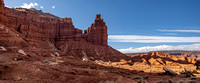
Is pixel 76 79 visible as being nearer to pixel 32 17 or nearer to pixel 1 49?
pixel 1 49

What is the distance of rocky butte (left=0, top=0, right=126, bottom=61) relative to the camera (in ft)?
184

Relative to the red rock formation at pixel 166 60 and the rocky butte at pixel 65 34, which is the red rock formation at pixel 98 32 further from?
the red rock formation at pixel 166 60

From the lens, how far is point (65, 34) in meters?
71.6

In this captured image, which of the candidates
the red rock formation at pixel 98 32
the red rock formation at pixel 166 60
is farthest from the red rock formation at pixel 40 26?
the red rock formation at pixel 166 60

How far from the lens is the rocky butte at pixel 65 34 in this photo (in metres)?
56.1

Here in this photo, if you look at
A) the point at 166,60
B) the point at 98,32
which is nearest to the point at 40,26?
the point at 98,32

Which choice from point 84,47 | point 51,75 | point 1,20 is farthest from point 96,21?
point 51,75

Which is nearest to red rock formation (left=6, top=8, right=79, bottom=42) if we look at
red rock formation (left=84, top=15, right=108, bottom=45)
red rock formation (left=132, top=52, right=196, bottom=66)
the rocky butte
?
the rocky butte

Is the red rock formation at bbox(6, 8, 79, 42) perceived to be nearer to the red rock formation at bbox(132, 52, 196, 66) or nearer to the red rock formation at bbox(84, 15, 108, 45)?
the red rock formation at bbox(84, 15, 108, 45)

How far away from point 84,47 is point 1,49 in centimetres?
4107

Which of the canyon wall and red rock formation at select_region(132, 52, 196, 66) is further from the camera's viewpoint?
the canyon wall

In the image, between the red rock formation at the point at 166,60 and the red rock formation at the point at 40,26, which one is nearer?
the red rock formation at the point at 166,60

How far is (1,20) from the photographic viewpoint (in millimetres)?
39938

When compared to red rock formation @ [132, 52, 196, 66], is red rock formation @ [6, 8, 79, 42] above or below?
above
